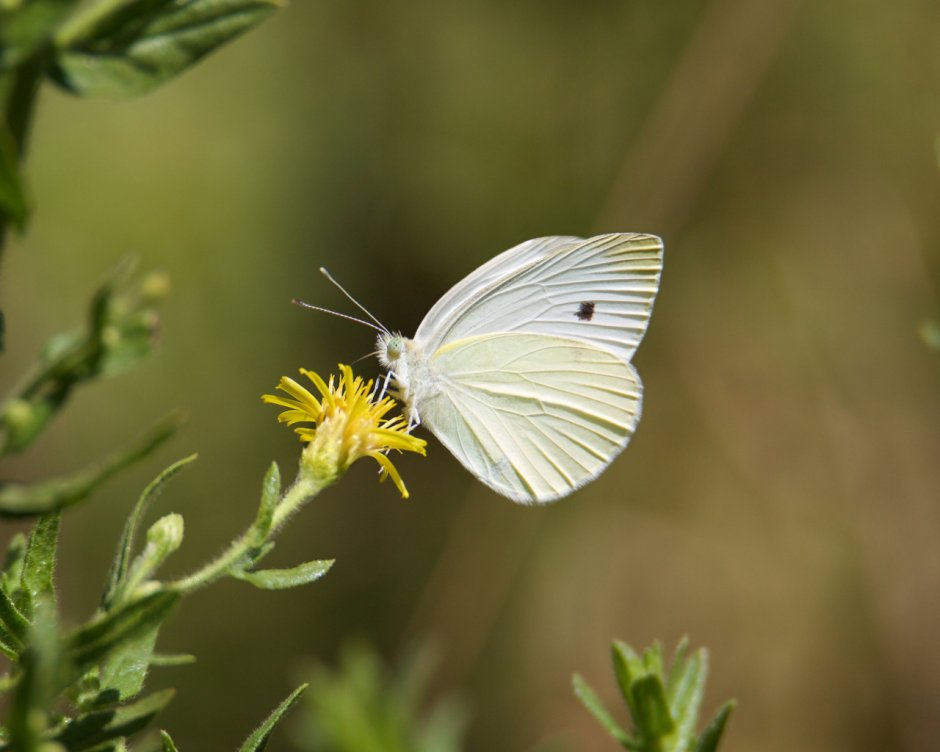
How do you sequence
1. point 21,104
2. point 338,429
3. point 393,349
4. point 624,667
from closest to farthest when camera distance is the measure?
point 21,104
point 624,667
point 338,429
point 393,349

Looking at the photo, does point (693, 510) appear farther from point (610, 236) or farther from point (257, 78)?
point (257, 78)

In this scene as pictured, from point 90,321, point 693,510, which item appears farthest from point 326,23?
point 90,321

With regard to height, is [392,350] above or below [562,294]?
below

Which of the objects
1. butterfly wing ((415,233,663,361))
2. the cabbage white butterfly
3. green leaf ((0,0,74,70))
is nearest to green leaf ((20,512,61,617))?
green leaf ((0,0,74,70))

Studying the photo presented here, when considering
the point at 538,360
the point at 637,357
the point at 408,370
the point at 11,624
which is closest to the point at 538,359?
the point at 538,360

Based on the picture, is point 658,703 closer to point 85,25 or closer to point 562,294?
point 85,25

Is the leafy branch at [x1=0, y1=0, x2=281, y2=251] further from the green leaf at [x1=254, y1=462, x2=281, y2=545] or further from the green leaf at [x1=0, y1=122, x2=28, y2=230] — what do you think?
the green leaf at [x1=254, y1=462, x2=281, y2=545]

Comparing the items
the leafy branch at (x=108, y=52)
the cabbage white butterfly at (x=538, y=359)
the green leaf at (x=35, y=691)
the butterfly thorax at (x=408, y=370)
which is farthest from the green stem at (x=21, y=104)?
the cabbage white butterfly at (x=538, y=359)
